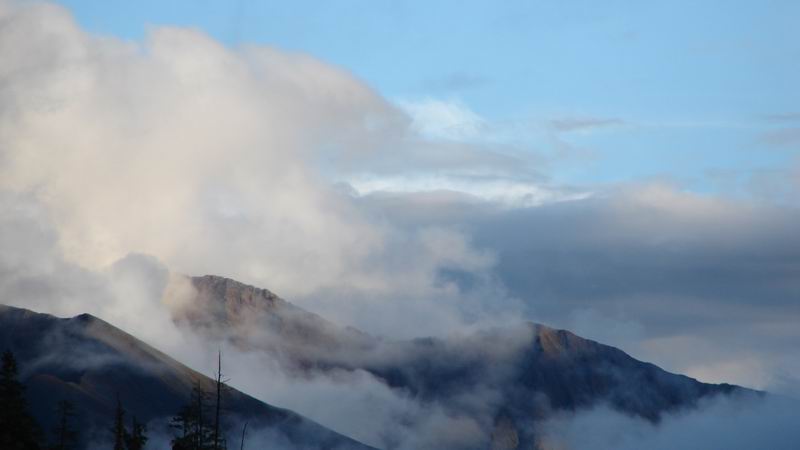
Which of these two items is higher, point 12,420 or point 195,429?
point 195,429

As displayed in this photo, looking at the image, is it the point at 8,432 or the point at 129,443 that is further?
the point at 129,443

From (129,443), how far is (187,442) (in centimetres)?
579

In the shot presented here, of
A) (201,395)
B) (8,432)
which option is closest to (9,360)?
(8,432)

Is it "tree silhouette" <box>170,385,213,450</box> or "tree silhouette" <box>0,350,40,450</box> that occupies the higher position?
"tree silhouette" <box>170,385,213,450</box>

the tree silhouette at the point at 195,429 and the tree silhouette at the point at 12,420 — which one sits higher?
the tree silhouette at the point at 195,429

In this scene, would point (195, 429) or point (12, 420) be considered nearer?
point (12, 420)

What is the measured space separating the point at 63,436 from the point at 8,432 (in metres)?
26.7

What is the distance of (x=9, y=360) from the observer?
121062mm

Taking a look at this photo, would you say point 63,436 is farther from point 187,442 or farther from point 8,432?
point 8,432

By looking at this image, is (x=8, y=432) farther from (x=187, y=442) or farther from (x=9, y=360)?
(x=187, y=442)

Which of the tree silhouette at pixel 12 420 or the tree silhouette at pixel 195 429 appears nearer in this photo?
the tree silhouette at pixel 12 420

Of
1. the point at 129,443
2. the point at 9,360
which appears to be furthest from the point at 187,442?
the point at 9,360

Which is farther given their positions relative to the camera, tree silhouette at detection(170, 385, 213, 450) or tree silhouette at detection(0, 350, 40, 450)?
tree silhouette at detection(170, 385, 213, 450)

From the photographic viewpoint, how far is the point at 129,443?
469 ft
